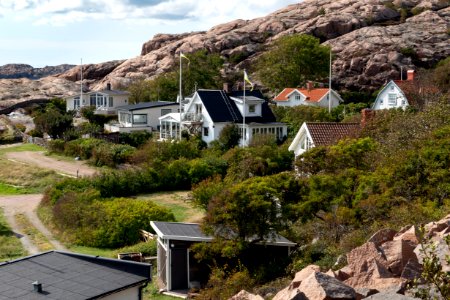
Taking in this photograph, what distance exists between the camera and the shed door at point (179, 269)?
22.8 meters

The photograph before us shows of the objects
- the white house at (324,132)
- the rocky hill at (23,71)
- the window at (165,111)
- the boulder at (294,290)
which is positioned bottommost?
the boulder at (294,290)

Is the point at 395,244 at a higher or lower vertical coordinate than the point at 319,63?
lower

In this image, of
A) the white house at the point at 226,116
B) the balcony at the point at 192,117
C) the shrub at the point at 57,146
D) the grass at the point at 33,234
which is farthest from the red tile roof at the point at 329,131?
the shrub at the point at 57,146

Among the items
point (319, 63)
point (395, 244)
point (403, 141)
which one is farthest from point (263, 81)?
point (395, 244)

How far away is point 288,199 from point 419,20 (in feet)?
233

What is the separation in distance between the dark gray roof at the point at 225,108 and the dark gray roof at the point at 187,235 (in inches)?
1190

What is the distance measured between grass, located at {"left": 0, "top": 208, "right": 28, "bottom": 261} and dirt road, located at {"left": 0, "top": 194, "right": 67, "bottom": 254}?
286mm

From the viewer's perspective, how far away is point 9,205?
3881 centimetres

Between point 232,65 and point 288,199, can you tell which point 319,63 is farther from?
point 288,199

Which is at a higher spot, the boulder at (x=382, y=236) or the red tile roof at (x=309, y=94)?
the red tile roof at (x=309, y=94)

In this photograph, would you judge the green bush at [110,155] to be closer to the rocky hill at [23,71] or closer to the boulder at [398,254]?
the boulder at [398,254]

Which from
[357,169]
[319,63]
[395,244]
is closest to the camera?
[395,244]

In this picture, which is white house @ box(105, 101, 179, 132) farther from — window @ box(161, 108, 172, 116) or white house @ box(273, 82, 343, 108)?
white house @ box(273, 82, 343, 108)

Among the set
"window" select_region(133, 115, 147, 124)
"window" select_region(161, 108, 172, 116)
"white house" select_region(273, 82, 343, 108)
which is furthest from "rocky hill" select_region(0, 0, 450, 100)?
"window" select_region(133, 115, 147, 124)
